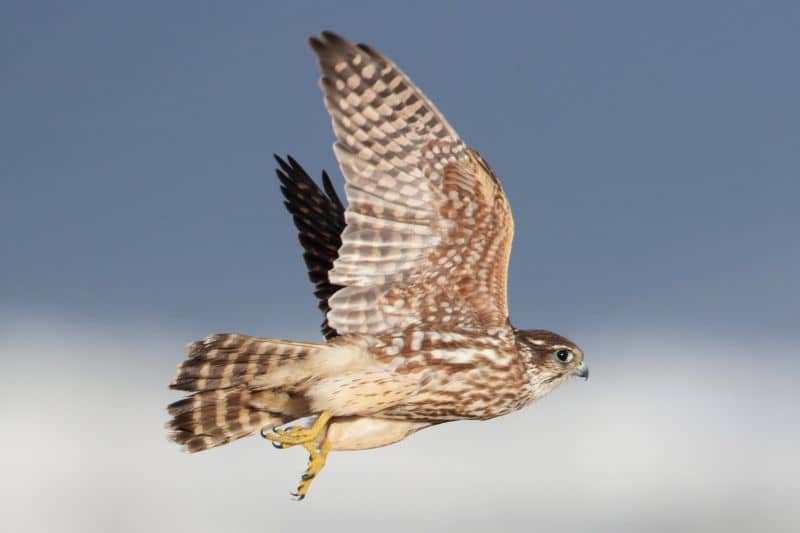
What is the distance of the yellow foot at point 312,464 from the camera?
12.2m

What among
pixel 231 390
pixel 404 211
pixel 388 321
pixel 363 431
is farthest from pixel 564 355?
pixel 231 390

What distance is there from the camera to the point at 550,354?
12.8 metres

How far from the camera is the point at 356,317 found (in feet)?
40.6

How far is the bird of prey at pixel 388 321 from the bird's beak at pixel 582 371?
1.00 feet

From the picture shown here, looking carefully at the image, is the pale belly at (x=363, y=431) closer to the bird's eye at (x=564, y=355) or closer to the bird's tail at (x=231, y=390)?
the bird's tail at (x=231, y=390)

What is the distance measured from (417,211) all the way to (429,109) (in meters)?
0.79

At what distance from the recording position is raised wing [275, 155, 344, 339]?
45.5 ft

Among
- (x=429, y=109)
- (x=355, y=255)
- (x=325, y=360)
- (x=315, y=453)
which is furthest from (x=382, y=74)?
(x=315, y=453)

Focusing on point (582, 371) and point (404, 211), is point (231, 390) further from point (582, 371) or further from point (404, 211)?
point (582, 371)

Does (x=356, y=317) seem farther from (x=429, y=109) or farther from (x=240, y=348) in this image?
(x=429, y=109)

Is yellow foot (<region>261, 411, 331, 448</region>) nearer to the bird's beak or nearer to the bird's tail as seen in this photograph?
the bird's tail

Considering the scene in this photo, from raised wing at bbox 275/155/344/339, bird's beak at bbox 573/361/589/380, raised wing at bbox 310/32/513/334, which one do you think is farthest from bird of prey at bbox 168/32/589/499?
raised wing at bbox 275/155/344/339

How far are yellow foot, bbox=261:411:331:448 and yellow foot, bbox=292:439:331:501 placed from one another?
0.34ft

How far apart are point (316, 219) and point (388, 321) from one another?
223 cm
